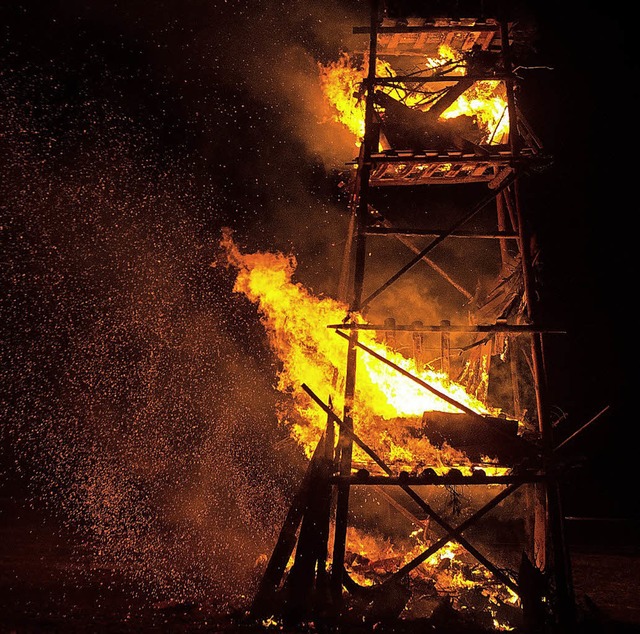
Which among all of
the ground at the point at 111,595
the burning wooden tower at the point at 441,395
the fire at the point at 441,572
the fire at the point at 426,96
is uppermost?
the fire at the point at 426,96

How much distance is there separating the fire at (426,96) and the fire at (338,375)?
3.32 meters

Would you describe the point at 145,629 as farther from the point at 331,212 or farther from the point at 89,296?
the point at 89,296

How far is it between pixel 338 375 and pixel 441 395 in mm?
2326

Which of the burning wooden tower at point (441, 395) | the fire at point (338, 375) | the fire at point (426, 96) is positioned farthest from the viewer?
the fire at point (426, 96)

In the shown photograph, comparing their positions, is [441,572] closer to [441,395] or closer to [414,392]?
[414,392]

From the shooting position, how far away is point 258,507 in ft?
40.4

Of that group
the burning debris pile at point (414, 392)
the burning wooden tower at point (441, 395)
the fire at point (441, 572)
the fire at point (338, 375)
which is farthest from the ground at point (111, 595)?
the fire at point (338, 375)

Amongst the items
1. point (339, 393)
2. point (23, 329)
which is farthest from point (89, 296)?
point (339, 393)

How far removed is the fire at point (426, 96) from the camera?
757 cm

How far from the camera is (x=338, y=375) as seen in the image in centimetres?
746

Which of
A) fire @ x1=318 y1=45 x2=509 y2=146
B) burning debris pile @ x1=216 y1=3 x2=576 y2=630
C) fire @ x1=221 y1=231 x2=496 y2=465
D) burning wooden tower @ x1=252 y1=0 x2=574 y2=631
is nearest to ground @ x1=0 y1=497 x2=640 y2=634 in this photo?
burning wooden tower @ x1=252 y1=0 x2=574 y2=631

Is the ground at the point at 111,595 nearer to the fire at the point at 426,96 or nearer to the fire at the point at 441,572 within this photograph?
the fire at the point at 441,572

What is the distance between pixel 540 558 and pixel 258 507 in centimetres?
828

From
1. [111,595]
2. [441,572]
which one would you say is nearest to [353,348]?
[441,572]
